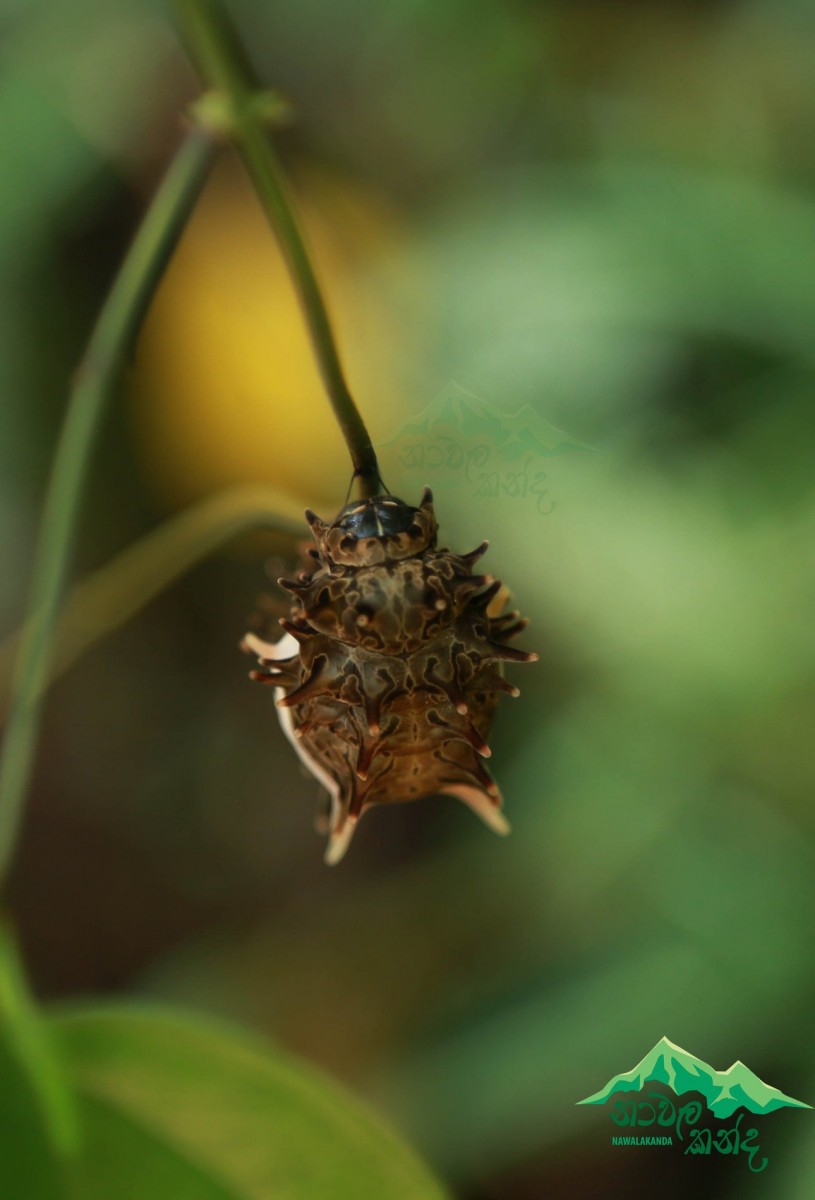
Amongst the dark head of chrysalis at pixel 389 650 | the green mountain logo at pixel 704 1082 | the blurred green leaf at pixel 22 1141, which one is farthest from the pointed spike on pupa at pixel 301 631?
the green mountain logo at pixel 704 1082

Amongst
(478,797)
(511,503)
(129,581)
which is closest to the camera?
(478,797)

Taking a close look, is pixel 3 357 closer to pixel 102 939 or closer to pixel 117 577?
pixel 117 577

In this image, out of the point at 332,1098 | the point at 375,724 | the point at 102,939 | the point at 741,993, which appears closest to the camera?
the point at 375,724

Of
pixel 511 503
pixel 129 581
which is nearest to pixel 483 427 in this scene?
pixel 511 503

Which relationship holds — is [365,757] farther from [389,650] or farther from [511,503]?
[511,503]

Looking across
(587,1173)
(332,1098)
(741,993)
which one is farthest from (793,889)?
(332,1098)

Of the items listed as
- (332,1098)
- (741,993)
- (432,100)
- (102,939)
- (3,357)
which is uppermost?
(432,100)

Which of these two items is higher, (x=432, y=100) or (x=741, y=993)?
(x=432, y=100)
